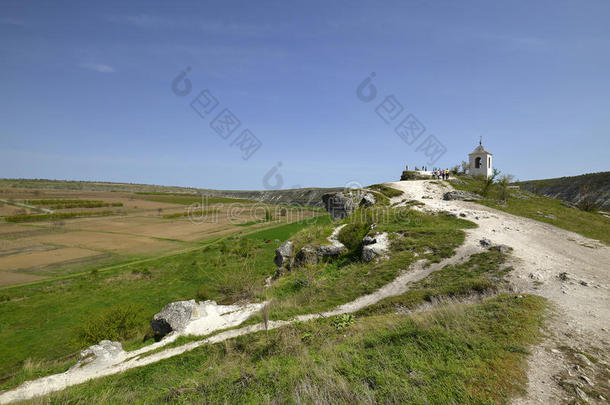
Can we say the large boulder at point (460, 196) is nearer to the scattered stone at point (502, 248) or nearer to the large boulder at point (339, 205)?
the large boulder at point (339, 205)

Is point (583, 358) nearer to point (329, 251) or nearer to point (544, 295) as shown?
point (544, 295)

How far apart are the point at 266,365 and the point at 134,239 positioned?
6297 cm

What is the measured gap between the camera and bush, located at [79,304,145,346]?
56.4 ft

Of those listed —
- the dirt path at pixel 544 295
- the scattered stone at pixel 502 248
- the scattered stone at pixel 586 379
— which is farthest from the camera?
the scattered stone at pixel 502 248

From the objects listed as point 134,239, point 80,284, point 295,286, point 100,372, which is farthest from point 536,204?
point 134,239

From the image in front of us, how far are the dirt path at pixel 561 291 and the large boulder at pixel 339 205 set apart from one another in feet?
39.2

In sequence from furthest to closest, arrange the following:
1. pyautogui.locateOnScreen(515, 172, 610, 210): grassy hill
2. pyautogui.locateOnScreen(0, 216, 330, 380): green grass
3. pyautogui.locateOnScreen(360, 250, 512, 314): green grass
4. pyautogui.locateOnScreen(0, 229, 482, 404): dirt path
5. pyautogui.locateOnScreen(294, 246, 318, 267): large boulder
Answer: pyautogui.locateOnScreen(515, 172, 610, 210): grassy hill < pyautogui.locateOnScreen(294, 246, 318, 267): large boulder < pyautogui.locateOnScreen(0, 216, 330, 380): green grass < pyautogui.locateOnScreen(360, 250, 512, 314): green grass < pyautogui.locateOnScreen(0, 229, 482, 404): dirt path

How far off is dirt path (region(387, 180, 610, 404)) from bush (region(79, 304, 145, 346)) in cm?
2194

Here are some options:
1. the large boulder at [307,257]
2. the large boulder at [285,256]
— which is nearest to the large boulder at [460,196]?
the large boulder at [307,257]

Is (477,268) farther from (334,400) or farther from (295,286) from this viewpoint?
(334,400)

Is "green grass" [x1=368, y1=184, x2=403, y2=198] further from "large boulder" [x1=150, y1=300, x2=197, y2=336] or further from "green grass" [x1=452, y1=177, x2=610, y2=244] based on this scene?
"large boulder" [x1=150, y1=300, x2=197, y2=336]

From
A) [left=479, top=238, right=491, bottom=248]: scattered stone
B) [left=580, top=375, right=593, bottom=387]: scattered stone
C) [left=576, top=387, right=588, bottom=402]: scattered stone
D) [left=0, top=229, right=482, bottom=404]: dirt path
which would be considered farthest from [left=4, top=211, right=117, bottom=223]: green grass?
[left=580, top=375, right=593, bottom=387]: scattered stone

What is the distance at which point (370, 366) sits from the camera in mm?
5973

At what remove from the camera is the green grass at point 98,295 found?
56.2 ft
